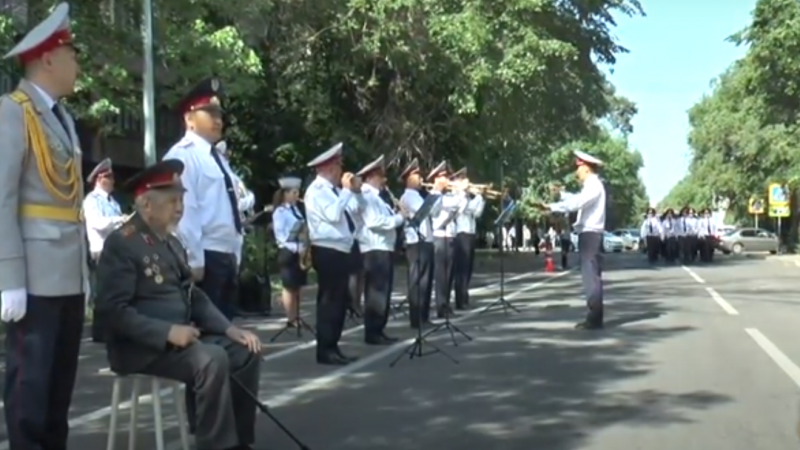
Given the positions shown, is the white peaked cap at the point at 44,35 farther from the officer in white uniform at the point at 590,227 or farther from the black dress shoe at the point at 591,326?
the black dress shoe at the point at 591,326

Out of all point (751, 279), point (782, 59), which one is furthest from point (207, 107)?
point (782, 59)

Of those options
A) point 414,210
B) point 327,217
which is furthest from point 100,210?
point 327,217

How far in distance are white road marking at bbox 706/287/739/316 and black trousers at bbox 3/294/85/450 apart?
14.8 metres

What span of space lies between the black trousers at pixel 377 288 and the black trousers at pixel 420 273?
1.66 metres

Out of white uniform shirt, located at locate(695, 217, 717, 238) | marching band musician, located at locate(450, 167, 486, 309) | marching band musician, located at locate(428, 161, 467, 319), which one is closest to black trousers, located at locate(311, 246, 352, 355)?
marching band musician, located at locate(428, 161, 467, 319)

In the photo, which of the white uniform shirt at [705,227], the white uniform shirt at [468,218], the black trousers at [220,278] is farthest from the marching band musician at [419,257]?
the white uniform shirt at [705,227]

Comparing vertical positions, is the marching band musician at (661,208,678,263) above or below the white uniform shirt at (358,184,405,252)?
above

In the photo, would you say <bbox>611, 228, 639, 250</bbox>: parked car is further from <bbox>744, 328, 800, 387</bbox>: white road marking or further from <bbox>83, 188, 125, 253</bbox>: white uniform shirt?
<bbox>83, 188, 125, 253</bbox>: white uniform shirt

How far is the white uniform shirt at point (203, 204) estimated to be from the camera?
8.46 m

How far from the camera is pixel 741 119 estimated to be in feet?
243

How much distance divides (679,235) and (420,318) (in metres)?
33.6

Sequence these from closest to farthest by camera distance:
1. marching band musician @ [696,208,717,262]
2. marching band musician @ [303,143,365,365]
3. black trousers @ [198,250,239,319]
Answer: black trousers @ [198,250,239,319]
marching band musician @ [303,143,365,365]
marching band musician @ [696,208,717,262]

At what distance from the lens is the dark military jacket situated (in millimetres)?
7113

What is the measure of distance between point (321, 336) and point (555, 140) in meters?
34.0
